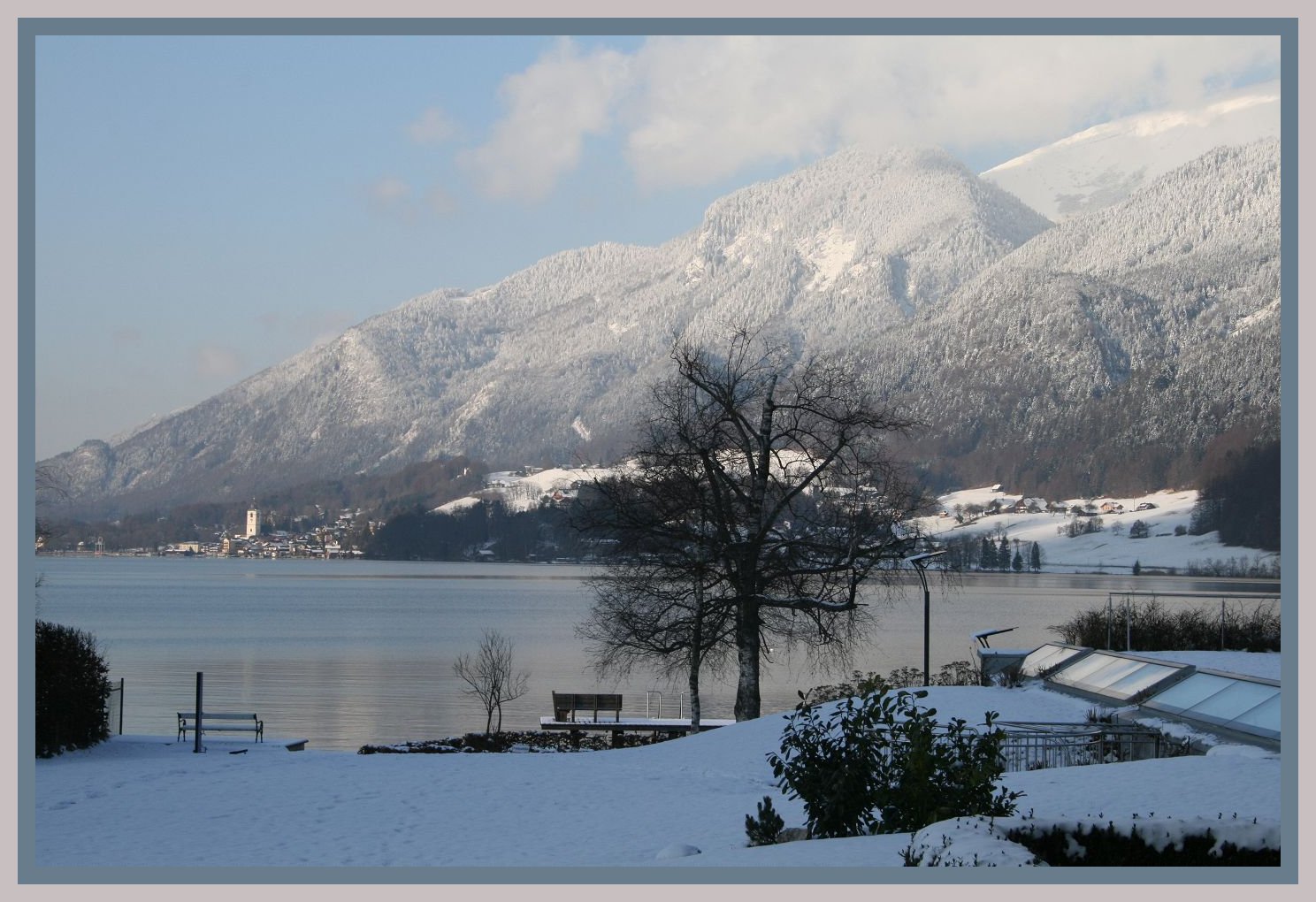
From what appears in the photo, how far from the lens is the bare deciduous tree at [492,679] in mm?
33250

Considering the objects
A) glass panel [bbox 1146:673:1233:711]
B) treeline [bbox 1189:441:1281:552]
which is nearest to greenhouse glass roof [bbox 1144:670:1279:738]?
glass panel [bbox 1146:673:1233:711]

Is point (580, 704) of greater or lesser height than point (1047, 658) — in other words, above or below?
below

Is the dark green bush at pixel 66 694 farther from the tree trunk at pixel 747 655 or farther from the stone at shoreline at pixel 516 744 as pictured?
the tree trunk at pixel 747 655

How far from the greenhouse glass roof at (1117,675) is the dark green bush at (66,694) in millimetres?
13833

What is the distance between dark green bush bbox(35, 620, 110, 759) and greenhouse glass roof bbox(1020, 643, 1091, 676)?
1391 cm

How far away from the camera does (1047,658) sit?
23.4 metres

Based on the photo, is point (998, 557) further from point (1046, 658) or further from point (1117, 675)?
point (1117, 675)

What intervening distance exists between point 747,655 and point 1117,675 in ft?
19.3

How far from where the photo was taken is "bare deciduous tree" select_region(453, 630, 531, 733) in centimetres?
3325

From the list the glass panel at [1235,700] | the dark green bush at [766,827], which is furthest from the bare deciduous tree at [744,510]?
the dark green bush at [766,827]

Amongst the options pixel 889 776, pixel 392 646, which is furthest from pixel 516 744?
pixel 392 646

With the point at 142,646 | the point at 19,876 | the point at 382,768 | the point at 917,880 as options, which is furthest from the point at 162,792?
the point at 142,646

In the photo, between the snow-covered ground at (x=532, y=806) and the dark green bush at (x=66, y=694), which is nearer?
the snow-covered ground at (x=532, y=806)

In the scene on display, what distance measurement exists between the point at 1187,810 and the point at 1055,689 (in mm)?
10923
